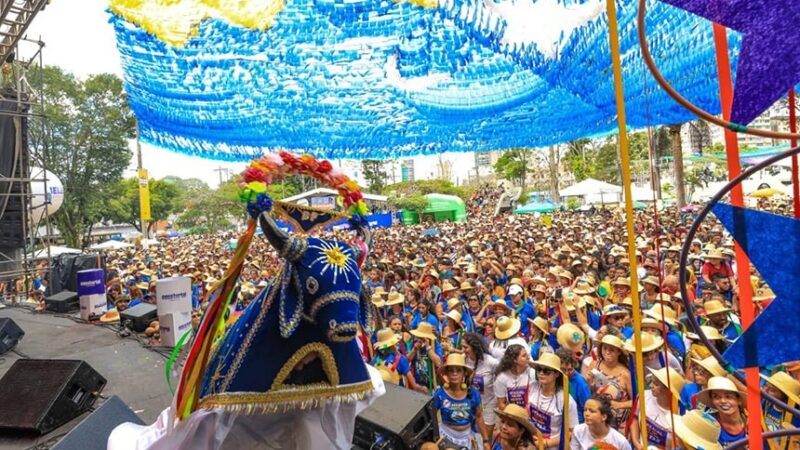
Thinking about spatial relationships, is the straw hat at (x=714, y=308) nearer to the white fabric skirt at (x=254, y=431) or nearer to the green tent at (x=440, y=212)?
the white fabric skirt at (x=254, y=431)

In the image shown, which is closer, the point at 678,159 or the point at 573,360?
the point at 573,360

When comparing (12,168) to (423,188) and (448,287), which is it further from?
(423,188)

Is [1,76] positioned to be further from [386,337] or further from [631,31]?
[631,31]

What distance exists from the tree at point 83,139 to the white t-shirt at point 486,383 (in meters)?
27.4

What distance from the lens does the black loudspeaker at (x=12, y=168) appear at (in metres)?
9.83

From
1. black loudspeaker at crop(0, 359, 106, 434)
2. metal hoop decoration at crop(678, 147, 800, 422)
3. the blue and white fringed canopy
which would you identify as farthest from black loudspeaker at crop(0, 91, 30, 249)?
metal hoop decoration at crop(678, 147, 800, 422)

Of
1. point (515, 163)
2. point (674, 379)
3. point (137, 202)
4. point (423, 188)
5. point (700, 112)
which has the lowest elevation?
point (674, 379)

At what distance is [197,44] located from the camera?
5.46 metres

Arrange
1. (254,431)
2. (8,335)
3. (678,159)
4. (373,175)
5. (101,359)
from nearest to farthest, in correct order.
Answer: (254,431) → (101,359) → (8,335) → (678,159) → (373,175)

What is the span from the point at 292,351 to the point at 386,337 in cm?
265

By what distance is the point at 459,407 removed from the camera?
13.5 feet

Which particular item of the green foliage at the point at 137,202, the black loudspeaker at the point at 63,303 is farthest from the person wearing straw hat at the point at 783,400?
the green foliage at the point at 137,202

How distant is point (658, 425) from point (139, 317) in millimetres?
6554

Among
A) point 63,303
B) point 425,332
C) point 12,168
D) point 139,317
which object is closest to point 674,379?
point 425,332
